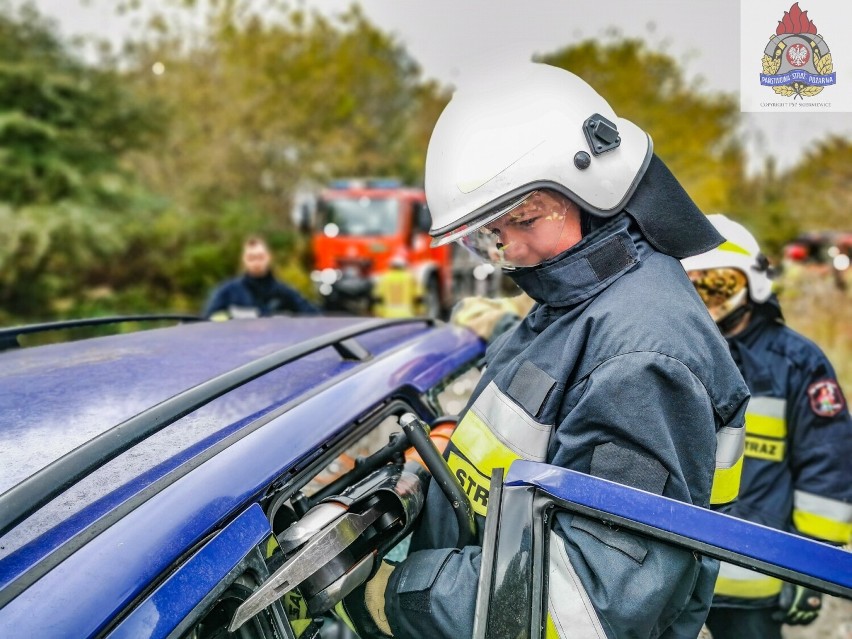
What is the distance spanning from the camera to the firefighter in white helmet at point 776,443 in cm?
233

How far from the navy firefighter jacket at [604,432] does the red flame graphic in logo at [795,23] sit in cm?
112

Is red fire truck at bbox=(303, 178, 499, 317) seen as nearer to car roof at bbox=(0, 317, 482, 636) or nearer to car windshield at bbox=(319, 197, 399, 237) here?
car windshield at bbox=(319, 197, 399, 237)

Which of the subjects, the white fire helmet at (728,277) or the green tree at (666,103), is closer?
the white fire helmet at (728,277)

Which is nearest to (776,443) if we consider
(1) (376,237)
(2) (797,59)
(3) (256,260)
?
(2) (797,59)

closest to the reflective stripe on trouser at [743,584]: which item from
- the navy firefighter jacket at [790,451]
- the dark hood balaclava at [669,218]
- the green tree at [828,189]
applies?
the navy firefighter jacket at [790,451]

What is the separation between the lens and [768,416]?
7.93 ft

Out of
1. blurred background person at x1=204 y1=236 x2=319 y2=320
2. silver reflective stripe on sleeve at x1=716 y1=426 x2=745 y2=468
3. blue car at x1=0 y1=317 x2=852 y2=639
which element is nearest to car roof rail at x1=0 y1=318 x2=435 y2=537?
blue car at x1=0 y1=317 x2=852 y2=639

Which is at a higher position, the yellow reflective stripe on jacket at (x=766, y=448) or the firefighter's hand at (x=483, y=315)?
the firefighter's hand at (x=483, y=315)

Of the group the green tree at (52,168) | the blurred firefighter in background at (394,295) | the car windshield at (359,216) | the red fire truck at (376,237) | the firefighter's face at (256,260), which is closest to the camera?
the firefighter's face at (256,260)

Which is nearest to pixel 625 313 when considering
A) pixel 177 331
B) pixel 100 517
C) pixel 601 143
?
pixel 601 143

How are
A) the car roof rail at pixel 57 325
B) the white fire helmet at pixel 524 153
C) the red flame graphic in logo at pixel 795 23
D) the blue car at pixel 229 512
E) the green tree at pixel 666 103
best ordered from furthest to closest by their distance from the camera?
the green tree at pixel 666 103, the red flame graphic in logo at pixel 795 23, the car roof rail at pixel 57 325, the white fire helmet at pixel 524 153, the blue car at pixel 229 512

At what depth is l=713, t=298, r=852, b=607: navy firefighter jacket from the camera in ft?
7.64

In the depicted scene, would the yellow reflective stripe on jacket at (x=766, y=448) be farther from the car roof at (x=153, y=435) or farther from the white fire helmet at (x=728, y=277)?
the car roof at (x=153, y=435)

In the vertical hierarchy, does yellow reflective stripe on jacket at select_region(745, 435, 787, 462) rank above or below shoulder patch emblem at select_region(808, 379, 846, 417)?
below
